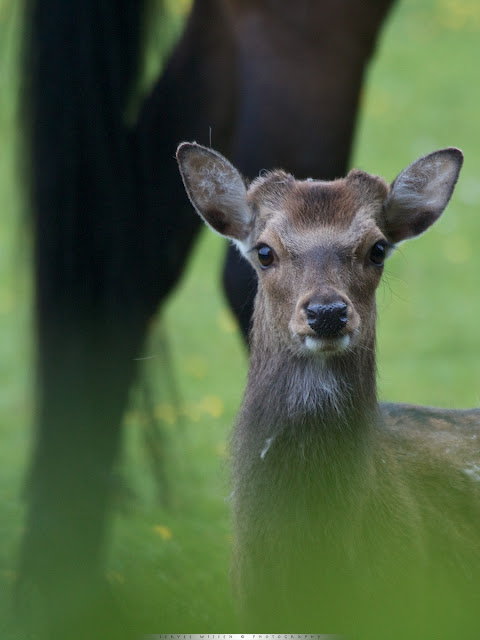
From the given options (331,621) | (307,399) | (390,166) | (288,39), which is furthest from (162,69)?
(390,166)

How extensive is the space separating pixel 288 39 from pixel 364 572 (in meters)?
2.05

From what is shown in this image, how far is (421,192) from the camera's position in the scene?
12.8 feet

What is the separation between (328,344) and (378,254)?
0.50 m

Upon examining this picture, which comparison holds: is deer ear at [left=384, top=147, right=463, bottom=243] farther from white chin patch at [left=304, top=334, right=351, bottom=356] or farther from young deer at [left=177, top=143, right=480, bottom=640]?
white chin patch at [left=304, top=334, right=351, bottom=356]

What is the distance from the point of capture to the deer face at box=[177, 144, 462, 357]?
11.4 ft

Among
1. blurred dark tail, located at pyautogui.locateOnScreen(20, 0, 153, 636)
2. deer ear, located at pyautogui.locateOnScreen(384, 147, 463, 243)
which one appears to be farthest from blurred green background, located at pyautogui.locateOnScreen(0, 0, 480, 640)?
deer ear, located at pyautogui.locateOnScreen(384, 147, 463, 243)

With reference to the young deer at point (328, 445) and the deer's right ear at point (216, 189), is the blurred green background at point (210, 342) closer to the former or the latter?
the young deer at point (328, 445)

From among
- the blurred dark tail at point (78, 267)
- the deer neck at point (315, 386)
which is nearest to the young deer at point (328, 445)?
the deer neck at point (315, 386)

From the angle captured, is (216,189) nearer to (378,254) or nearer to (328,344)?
(378,254)

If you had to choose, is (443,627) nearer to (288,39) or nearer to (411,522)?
(411,522)

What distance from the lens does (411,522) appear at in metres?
3.83

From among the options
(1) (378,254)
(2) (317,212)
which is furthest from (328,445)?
(2) (317,212)

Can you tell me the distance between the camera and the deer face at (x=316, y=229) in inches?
136

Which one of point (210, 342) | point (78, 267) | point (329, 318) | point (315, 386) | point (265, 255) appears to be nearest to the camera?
point (329, 318)
